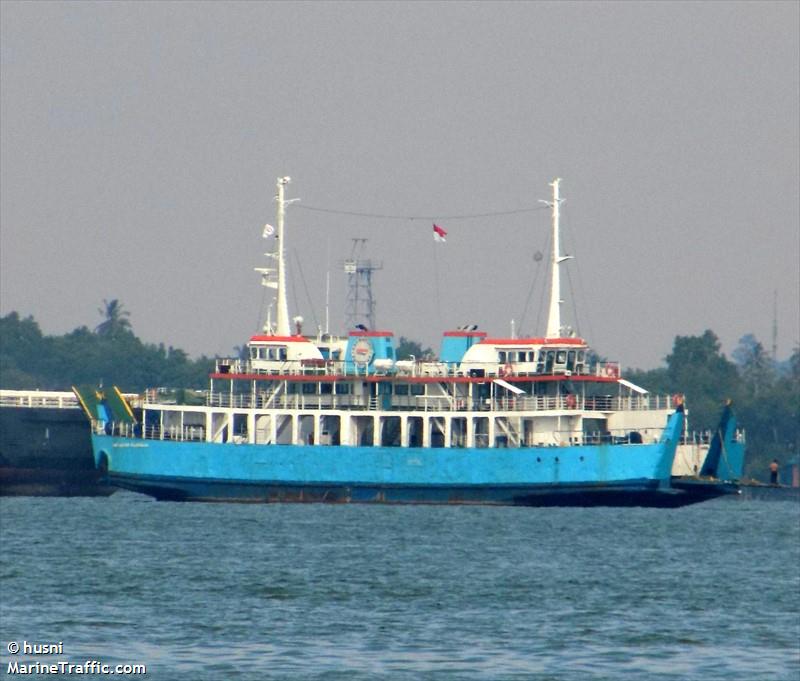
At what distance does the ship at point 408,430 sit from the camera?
72.6 meters

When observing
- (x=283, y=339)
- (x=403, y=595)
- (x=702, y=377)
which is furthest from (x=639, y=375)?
(x=403, y=595)

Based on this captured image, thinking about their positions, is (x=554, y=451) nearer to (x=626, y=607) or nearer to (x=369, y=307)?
(x=369, y=307)

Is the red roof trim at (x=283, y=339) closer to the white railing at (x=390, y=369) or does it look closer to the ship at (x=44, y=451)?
the white railing at (x=390, y=369)

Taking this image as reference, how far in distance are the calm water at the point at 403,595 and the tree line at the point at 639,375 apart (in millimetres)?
63385

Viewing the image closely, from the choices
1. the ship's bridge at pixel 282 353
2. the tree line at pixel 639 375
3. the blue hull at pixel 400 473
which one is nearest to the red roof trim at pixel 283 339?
the ship's bridge at pixel 282 353

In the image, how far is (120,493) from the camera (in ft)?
317

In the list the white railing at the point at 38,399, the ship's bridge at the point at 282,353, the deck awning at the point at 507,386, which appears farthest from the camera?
the white railing at the point at 38,399

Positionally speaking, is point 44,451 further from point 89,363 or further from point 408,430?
point 89,363

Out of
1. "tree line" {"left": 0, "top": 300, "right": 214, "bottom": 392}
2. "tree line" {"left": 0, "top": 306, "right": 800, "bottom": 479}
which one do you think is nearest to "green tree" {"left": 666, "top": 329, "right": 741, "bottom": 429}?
"tree line" {"left": 0, "top": 306, "right": 800, "bottom": 479}

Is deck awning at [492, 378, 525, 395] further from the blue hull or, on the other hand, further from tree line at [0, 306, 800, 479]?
tree line at [0, 306, 800, 479]

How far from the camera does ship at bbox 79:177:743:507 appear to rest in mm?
72562

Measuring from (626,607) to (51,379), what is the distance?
371ft

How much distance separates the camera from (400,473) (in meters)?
74.3

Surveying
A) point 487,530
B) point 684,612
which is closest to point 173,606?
point 684,612
